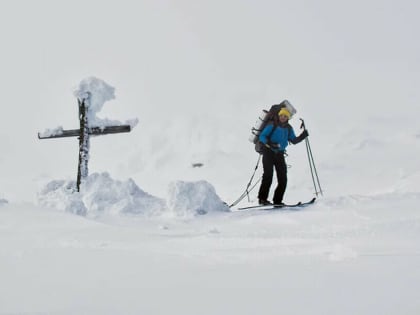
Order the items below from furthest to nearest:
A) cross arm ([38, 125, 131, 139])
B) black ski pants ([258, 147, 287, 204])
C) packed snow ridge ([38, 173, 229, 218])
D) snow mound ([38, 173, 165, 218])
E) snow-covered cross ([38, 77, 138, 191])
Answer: cross arm ([38, 125, 131, 139]), snow-covered cross ([38, 77, 138, 191]), black ski pants ([258, 147, 287, 204]), packed snow ridge ([38, 173, 229, 218]), snow mound ([38, 173, 165, 218])

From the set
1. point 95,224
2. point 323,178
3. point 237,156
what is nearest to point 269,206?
point 95,224

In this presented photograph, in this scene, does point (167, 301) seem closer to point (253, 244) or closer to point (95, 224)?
point (253, 244)

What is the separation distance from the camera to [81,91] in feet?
30.6

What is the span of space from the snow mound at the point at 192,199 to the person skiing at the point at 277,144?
1394 mm

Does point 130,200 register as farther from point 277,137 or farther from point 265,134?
point 277,137

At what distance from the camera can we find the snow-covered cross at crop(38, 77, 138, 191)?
30.5 feet

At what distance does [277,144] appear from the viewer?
877 centimetres

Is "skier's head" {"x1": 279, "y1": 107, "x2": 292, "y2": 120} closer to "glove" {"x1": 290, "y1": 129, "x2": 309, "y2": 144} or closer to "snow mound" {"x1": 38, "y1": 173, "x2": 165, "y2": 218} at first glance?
"glove" {"x1": 290, "y1": 129, "x2": 309, "y2": 144}

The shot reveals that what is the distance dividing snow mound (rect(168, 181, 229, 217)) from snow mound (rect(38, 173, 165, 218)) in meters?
0.33

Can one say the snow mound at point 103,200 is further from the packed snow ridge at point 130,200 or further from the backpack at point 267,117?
the backpack at point 267,117

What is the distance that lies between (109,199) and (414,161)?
14.1 m

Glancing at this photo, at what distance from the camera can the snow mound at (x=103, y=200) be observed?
23.2 feet

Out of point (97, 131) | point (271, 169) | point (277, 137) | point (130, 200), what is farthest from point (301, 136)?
point (97, 131)

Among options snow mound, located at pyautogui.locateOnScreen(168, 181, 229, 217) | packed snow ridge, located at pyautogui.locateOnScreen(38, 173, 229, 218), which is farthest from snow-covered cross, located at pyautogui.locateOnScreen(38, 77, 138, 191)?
snow mound, located at pyautogui.locateOnScreen(168, 181, 229, 217)
